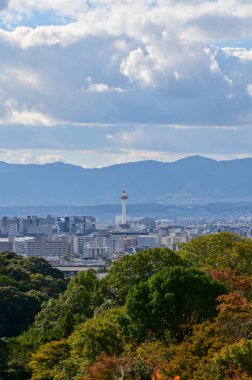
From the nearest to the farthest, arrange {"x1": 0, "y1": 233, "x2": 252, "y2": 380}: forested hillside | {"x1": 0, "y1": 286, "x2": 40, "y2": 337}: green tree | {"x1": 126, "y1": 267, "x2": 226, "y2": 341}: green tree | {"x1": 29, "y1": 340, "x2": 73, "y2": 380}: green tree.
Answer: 1. {"x1": 0, "y1": 233, "x2": 252, "y2": 380}: forested hillside
2. {"x1": 126, "y1": 267, "x2": 226, "y2": 341}: green tree
3. {"x1": 29, "y1": 340, "x2": 73, "y2": 380}: green tree
4. {"x1": 0, "y1": 286, "x2": 40, "y2": 337}: green tree

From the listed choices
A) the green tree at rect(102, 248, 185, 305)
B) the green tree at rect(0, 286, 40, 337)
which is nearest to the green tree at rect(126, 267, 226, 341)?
the green tree at rect(102, 248, 185, 305)

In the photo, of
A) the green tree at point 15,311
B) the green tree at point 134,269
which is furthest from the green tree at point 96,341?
the green tree at point 15,311

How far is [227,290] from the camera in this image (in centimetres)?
2297

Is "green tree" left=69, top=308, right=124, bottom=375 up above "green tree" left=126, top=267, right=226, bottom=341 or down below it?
below

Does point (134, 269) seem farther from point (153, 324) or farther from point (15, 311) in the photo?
point (15, 311)

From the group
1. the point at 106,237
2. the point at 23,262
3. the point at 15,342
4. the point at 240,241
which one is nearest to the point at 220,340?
the point at 15,342

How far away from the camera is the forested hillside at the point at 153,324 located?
19.1m

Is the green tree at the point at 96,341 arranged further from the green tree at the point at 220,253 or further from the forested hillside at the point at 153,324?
the green tree at the point at 220,253

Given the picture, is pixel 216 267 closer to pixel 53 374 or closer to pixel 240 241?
pixel 240 241

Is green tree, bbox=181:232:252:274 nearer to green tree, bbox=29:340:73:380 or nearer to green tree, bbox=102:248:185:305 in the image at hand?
green tree, bbox=102:248:185:305

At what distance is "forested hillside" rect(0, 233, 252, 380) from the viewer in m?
19.1

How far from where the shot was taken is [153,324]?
857 inches

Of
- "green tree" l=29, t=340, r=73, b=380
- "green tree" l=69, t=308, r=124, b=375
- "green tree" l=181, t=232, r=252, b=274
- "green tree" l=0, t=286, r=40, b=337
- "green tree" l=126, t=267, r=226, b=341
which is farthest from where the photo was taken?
"green tree" l=0, t=286, r=40, b=337

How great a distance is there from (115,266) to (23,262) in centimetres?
1943
